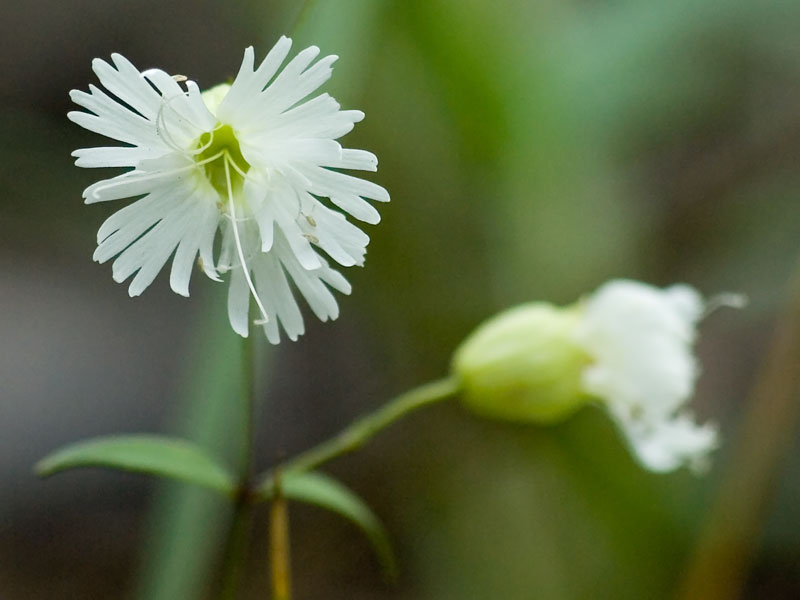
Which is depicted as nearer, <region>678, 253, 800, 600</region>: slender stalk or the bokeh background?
<region>678, 253, 800, 600</region>: slender stalk

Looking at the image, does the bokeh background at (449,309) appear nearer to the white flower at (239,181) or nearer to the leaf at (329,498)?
the leaf at (329,498)

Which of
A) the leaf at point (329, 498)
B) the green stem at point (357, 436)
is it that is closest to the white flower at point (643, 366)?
the green stem at point (357, 436)

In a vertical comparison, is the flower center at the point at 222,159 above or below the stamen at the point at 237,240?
above

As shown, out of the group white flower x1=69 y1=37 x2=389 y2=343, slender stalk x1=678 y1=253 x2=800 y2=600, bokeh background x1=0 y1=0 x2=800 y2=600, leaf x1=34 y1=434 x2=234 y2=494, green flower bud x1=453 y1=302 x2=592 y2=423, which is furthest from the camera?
bokeh background x1=0 y1=0 x2=800 y2=600

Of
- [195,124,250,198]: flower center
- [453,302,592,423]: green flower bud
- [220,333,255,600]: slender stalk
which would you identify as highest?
[453,302,592,423]: green flower bud

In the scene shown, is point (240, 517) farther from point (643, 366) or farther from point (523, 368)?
point (643, 366)

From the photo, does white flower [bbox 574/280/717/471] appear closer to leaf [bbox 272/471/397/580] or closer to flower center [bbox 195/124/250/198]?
leaf [bbox 272/471/397/580]

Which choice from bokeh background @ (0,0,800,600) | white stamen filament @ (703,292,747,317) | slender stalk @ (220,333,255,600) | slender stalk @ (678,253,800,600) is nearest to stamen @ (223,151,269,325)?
slender stalk @ (220,333,255,600)

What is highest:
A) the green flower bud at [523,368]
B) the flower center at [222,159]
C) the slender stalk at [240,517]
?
the green flower bud at [523,368]

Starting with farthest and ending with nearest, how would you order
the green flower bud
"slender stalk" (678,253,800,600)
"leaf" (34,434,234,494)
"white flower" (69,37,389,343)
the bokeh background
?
the bokeh background, "slender stalk" (678,253,800,600), the green flower bud, "leaf" (34,434,234,494), "white flower" (69,37,389,343)
